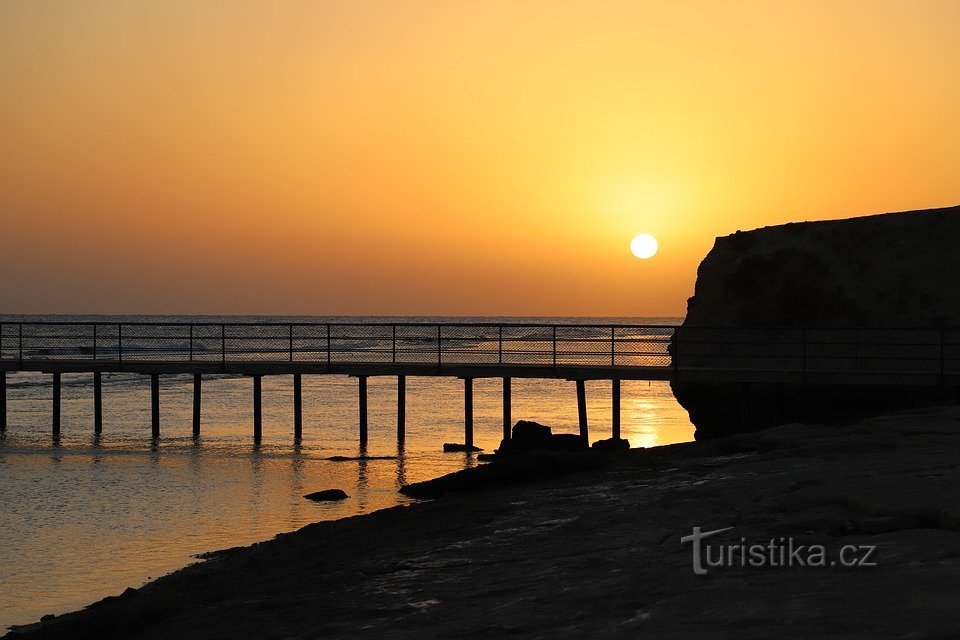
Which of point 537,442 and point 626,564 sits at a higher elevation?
point 626,564

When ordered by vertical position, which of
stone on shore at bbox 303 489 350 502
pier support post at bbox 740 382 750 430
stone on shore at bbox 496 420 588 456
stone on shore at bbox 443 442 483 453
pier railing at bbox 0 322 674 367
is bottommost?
stone on shore at bbox 303 489 350 502

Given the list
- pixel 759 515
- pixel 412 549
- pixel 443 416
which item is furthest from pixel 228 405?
pixel 759 515

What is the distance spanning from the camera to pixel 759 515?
404 inches

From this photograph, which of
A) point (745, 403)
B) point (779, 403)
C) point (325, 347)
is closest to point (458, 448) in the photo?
point (745, 403)

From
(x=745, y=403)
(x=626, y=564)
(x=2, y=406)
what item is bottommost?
(x=626, y=564)

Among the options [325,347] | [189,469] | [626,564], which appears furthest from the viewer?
[325,347]

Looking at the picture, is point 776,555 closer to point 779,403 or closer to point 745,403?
point 779,403

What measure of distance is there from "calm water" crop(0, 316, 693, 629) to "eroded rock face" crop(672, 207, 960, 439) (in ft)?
13.9

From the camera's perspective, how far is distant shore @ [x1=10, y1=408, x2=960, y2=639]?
711cm

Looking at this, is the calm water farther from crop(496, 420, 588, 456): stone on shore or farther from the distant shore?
the distant shore

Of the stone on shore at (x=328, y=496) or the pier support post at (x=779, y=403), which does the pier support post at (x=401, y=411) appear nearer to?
the stone on shore at (x=328, y=496)

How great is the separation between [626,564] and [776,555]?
4.36 feet

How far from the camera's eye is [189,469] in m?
25.3

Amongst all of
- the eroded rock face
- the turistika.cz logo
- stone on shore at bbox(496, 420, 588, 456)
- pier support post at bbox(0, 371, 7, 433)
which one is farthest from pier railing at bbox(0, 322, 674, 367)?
the turistika.cz logo
